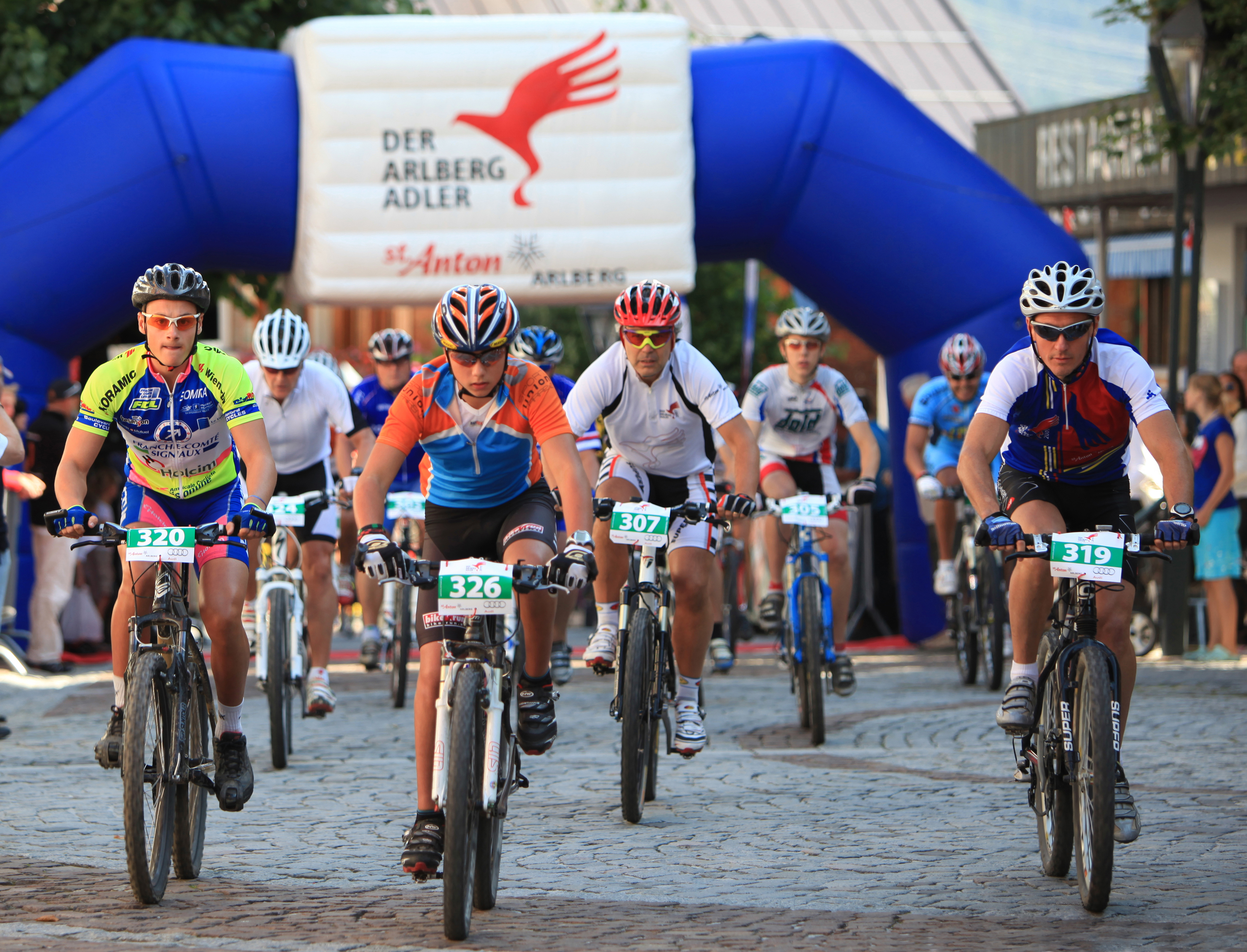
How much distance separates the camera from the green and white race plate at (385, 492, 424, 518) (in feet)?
36.3

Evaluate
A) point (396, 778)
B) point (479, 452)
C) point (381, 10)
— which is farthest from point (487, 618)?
point (381, 10)

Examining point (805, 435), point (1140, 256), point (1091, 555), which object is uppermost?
point (1140, 256)

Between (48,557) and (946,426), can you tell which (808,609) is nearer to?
(946,426)

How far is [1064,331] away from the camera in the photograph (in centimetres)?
593

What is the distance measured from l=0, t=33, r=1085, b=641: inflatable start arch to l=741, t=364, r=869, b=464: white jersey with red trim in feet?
11.3

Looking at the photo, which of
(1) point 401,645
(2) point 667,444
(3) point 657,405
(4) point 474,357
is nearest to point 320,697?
(1) point 401,645

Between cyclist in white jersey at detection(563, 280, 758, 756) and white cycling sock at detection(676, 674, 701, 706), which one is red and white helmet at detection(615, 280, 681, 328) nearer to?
cyclist in white jersey at detection(563, 280, 758, 756)

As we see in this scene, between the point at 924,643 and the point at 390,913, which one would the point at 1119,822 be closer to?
the point at 390,913

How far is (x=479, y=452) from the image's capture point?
234 inches

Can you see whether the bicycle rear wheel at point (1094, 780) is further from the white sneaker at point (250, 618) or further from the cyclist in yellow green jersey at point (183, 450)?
the white sneaker at point (250, 618)

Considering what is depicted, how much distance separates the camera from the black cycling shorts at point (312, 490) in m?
9.54

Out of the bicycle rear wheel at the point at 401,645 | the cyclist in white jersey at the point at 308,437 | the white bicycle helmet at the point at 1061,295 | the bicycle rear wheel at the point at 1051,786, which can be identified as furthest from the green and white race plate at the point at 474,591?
the bicycle rear wheel at the point at 401,645

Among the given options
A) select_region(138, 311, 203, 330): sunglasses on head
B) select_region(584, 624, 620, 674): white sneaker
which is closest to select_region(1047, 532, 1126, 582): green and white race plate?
select_region(584, 624, 620, 674): white sneaker

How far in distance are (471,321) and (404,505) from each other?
557 cm
